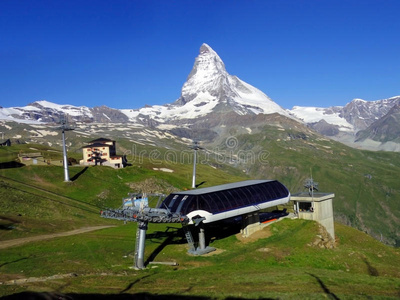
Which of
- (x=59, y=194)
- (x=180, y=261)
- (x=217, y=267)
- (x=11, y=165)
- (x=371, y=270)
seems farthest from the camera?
(x=11, y=165)

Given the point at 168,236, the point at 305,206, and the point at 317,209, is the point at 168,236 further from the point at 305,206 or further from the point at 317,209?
the point at 305,206

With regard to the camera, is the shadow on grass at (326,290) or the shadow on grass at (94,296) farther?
the shadow on grass at (326,290)

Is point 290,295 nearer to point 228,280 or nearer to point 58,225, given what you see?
point 228,280

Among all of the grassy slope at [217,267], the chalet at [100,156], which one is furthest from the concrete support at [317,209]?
the chalet at [100,156]

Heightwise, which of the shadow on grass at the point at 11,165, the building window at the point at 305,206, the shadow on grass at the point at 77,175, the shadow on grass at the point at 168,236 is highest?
the shadow on grass at the point at 11,165

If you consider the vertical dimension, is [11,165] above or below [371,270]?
above

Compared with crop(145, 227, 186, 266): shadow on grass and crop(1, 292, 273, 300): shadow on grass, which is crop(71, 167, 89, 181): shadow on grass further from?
crop(1, 292, 273, 300): shadow on grass

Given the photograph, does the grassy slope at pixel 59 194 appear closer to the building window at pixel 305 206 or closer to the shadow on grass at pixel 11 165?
the shadow on grass at pixel 11 165

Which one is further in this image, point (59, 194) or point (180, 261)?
point (59, 194)

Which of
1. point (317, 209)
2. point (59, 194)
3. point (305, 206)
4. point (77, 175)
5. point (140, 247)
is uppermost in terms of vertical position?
point (77, 175)

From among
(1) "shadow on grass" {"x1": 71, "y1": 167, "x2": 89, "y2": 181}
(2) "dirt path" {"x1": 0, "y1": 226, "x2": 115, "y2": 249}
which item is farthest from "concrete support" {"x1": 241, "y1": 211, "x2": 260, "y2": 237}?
(1) "shadow on grass" {"x1": 71, "y1": 167, "x2": 89, "y2": 181}

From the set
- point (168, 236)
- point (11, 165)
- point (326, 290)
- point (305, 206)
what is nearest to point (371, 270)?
point (326, 290)

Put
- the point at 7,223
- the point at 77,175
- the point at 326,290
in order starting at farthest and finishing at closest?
the point at 77,175 < the point at 7,223 < the point at 326,290

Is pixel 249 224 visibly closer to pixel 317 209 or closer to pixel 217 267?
pixel 317 209
